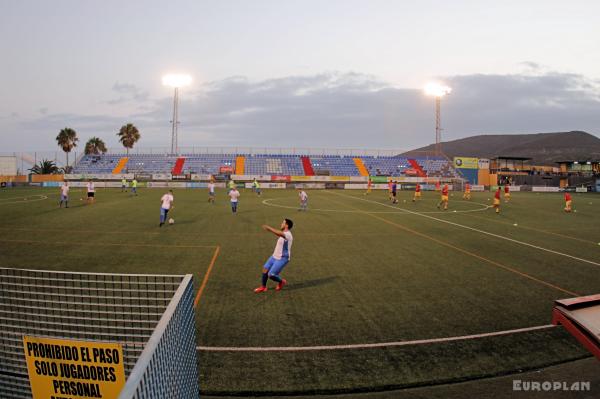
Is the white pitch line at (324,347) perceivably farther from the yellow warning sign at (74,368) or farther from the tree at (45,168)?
the tree at (45,168)

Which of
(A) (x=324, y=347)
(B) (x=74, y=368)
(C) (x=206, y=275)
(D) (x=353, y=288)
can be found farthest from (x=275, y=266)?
(B) (x=74, y=368)

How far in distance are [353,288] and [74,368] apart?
7.77m

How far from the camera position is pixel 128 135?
89500 mm

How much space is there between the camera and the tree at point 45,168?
74000 mm

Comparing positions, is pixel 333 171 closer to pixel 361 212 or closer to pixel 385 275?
pixel 361 212

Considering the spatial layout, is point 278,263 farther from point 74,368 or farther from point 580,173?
point 580,173

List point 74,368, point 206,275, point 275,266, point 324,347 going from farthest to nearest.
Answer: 1. point 206,275
2. point 275,266
3. point 324,347
4. point 74,368

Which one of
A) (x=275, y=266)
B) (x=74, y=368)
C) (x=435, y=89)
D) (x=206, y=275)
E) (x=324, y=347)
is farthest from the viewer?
(x=435, y=89)

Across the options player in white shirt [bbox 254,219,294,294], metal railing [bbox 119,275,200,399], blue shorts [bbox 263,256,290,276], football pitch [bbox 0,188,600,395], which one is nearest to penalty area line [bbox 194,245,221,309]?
football pitch [bbox 0,188,600,395]

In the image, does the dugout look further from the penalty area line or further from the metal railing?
the metal railing

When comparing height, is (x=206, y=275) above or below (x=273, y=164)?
below

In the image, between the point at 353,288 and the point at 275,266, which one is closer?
the point at 275,266

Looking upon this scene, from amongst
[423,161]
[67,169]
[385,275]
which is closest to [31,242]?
[385,275]

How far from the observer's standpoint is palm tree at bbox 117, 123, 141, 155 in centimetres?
8900
